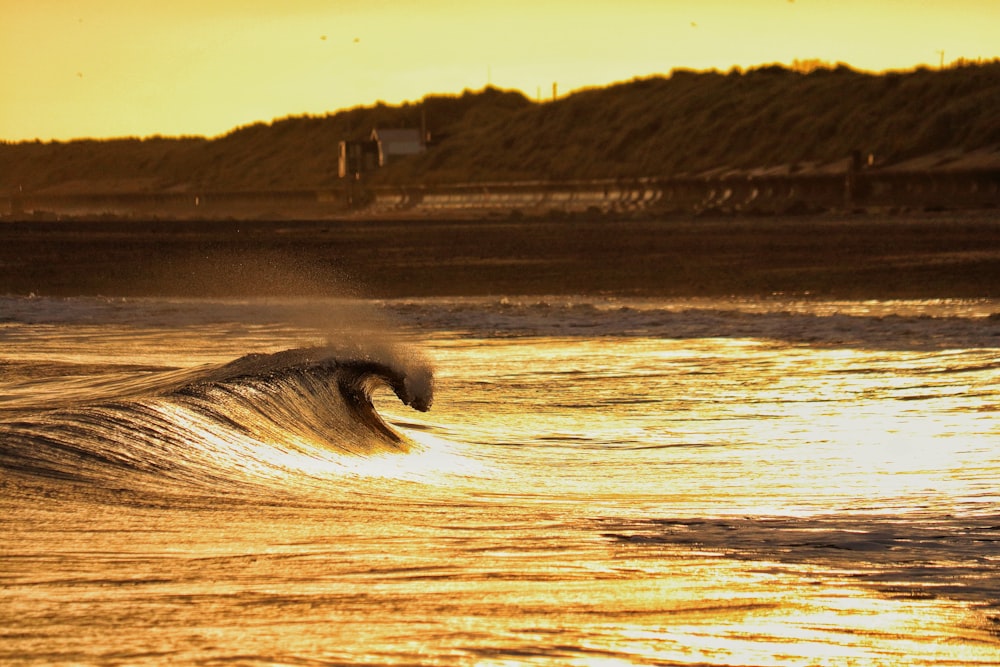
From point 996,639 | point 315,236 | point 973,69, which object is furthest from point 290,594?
point 973,69

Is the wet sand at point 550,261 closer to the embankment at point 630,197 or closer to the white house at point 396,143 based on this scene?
the embankment at point 630,197

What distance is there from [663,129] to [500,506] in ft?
312

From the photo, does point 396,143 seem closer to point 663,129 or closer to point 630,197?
point 663,129

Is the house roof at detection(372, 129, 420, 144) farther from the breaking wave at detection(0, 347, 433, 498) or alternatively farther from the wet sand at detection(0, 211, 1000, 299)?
the breaking wave at detection(0, 347, 433, 498)

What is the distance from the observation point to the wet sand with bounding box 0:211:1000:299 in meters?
21.2

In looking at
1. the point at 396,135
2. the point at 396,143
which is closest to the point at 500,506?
the point at 396,143

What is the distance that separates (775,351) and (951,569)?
8024 mm

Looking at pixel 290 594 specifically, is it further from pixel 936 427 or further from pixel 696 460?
Answer: pixel 936 427

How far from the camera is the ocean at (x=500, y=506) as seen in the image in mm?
3871

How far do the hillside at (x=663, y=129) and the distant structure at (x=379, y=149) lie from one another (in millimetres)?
2044

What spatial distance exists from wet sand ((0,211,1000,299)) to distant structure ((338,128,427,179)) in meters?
77.2

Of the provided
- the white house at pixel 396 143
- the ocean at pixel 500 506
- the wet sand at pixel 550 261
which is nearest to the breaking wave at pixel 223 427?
the ocean at pixel 500 506

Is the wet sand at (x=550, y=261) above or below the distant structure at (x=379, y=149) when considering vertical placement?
below

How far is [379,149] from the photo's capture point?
122m
